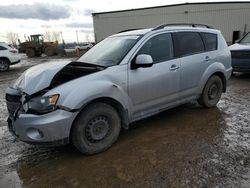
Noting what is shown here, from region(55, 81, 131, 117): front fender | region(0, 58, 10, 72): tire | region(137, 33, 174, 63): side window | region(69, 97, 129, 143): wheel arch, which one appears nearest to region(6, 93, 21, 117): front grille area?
region(55, 81, 131, 117): front fender

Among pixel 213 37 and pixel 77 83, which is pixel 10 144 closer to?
pixel 77 83

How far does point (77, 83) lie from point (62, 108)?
0.40 meters

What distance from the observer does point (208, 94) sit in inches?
199

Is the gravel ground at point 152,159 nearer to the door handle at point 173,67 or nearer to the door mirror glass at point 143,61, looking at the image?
the door handle at point 173,67

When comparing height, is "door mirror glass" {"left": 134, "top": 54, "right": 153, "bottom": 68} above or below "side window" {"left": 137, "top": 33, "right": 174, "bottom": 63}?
below

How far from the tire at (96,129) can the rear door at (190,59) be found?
1.61 meters

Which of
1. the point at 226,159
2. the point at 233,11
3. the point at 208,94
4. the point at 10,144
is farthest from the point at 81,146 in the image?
the point at 233,11

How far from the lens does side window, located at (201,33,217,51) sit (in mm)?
4851

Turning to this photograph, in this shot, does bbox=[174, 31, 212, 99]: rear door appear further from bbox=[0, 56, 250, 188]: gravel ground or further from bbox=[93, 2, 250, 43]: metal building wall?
bbox=[93, 2, 250, 43]: metal building wall

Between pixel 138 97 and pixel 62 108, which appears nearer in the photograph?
pixel 62 108

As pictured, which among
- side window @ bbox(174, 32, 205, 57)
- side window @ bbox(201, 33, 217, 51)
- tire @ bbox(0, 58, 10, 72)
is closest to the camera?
side window @ bbox(174, 32, 205, 57)

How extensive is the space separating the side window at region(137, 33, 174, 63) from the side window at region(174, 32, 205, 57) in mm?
169

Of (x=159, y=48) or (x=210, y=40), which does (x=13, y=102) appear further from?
(x=210, y=40)

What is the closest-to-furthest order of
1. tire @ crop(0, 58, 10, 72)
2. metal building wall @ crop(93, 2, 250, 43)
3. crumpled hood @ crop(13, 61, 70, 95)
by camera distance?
1. crumpled hood @ crop(13, 61, 70, 95)
2. tire @ crop(0, 58, 10, 72)
3. metal building wall @ crop(93, 2, 250, 43)
